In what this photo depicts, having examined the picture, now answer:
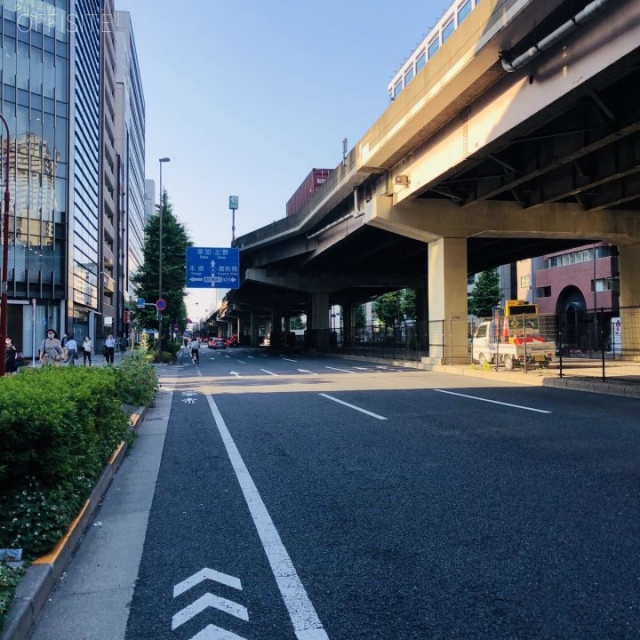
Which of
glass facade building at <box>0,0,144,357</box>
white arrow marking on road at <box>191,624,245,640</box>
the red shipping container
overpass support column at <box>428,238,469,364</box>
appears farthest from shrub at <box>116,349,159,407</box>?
→ the red shipping container

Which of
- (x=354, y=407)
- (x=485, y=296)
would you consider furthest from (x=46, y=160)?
(x=485, y=296)

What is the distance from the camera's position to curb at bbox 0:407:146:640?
286 centimetres

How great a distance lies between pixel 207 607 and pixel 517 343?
18997 millimetres

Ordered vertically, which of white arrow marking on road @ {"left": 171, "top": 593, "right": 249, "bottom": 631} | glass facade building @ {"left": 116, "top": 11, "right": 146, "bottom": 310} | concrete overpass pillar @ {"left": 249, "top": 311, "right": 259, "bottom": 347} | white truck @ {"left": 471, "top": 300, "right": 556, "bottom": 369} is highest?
glass facade building @ {"left": 116, "top": 11, "right": 146, "bottom": 310}

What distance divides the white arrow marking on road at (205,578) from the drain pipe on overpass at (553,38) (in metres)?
11.4

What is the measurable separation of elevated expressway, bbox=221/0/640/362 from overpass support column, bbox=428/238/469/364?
2.6 inches

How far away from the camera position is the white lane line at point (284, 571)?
3.05 metres

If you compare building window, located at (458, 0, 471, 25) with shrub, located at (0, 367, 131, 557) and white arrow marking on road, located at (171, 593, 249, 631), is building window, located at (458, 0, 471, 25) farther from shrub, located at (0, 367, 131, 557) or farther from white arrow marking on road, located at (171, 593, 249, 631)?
white arrow marking on road, located at (171, 593, 249, 631)

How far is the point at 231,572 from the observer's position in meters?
3.77

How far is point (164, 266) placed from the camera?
39719 mm

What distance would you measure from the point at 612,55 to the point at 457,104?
20.3 ft

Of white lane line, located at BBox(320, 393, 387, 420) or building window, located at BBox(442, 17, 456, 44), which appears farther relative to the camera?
building window, located at BBox(442, 17, 456, 44)

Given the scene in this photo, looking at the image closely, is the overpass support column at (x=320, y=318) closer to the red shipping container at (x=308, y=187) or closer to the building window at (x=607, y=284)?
the red shipping container at (x=308, y=187)

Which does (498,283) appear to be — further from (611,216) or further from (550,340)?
(550,340)
